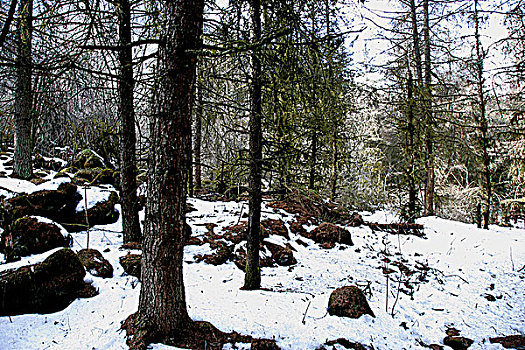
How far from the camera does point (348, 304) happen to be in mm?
3365

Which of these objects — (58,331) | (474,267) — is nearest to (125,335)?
(58,331)

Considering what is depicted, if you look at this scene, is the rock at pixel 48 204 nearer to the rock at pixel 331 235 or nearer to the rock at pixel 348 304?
the rock at pixel 348 304

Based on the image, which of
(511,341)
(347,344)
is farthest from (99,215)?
(511,341)

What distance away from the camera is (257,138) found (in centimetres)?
410

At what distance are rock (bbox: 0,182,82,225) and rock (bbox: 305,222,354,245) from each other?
568 cm

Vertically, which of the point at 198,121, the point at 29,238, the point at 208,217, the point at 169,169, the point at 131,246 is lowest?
the point at 131,246

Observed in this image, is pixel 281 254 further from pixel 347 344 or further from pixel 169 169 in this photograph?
pixel 169 169

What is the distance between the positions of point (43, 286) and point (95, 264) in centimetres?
95

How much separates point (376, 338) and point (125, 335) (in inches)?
101

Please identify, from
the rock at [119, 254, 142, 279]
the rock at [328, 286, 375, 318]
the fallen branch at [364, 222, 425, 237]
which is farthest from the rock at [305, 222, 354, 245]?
the rock at [119, 254, 142, 279]

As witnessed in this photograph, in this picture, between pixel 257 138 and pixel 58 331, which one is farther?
pixel 257 138

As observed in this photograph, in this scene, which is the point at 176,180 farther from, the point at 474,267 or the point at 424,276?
the point at 474,267

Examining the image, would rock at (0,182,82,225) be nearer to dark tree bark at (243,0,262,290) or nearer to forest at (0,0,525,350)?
forest at (0,0,525,350)

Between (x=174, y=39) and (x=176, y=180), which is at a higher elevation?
(x=174, y=39)
